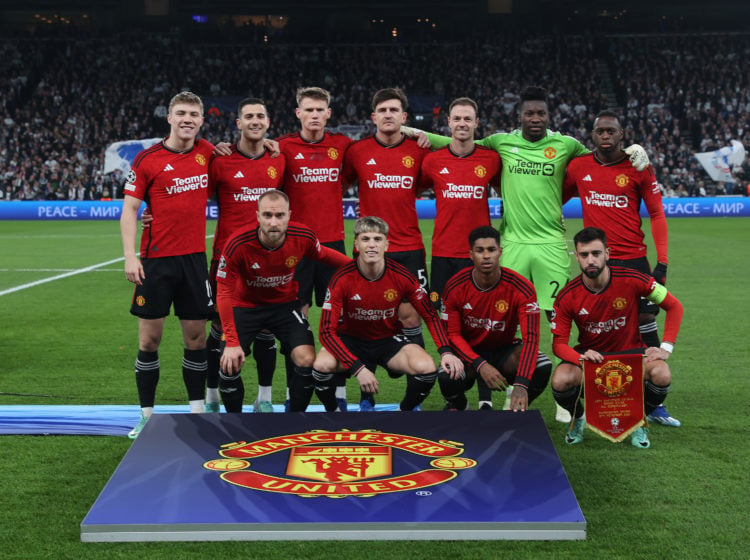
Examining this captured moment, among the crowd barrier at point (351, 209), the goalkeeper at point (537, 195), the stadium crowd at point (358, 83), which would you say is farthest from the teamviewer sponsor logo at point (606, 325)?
the stadium crowd at point (358, 83)

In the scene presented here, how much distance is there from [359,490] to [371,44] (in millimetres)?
36012

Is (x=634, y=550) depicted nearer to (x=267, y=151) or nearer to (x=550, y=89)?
(x=267, y=151)

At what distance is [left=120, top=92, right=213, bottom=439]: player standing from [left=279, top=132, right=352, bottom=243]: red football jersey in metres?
0.68

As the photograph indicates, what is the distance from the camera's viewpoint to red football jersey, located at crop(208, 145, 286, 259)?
607cm

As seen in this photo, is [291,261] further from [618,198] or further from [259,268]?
[618,198]

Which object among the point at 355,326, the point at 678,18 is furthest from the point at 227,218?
the point at 678,18

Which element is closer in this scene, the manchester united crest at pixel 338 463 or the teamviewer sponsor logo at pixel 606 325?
the manchester united crest at pixel 338 463

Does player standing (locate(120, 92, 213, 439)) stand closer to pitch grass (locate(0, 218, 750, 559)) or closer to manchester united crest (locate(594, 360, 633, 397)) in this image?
pitch grass (locate(0, 218, 750, 559))

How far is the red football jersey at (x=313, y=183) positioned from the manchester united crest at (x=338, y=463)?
187cm

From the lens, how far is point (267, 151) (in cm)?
619

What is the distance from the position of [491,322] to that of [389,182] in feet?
4.16

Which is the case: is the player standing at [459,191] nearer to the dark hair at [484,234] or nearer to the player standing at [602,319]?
the dark hair at [484,234]

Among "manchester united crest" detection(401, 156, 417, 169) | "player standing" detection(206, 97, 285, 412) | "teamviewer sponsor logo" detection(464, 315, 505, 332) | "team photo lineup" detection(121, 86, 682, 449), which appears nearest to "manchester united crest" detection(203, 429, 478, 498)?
"team photo lineup" detection(121, 86, 682, 449)

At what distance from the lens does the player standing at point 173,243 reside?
224 inches
